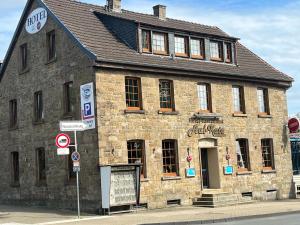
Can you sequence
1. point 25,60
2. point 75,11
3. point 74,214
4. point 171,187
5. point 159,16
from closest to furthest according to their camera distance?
point 74,214
point 171,187
point 75,11
point 25,60
point 159,16

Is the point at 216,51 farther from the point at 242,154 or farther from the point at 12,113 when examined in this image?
the point at 12,113

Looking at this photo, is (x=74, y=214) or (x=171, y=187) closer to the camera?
(x=74, y=214)

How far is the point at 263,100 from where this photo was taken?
29.3 m

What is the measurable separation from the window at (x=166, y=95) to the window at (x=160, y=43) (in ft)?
5.43

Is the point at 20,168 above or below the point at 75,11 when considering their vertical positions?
below

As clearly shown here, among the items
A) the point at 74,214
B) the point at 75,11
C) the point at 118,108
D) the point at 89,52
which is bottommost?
the point at 74,214

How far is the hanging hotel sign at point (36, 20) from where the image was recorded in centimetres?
2617

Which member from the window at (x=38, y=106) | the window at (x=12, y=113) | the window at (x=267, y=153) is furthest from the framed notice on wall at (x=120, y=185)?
the window at (x=267, y=153)

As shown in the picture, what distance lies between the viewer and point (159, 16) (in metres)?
29.7

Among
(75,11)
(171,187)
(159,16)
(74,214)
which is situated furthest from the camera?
(159,16)

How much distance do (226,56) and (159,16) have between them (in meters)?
4.56

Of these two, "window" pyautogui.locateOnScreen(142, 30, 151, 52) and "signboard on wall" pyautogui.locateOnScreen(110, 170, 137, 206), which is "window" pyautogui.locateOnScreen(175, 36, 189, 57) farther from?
"signboard on wall" pyautogui.locateOnScreen(110, 170, 137, 206)

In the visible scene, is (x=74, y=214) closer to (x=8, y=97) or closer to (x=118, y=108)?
(x=118, y=108)

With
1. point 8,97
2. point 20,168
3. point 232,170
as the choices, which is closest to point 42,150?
point 20,168
